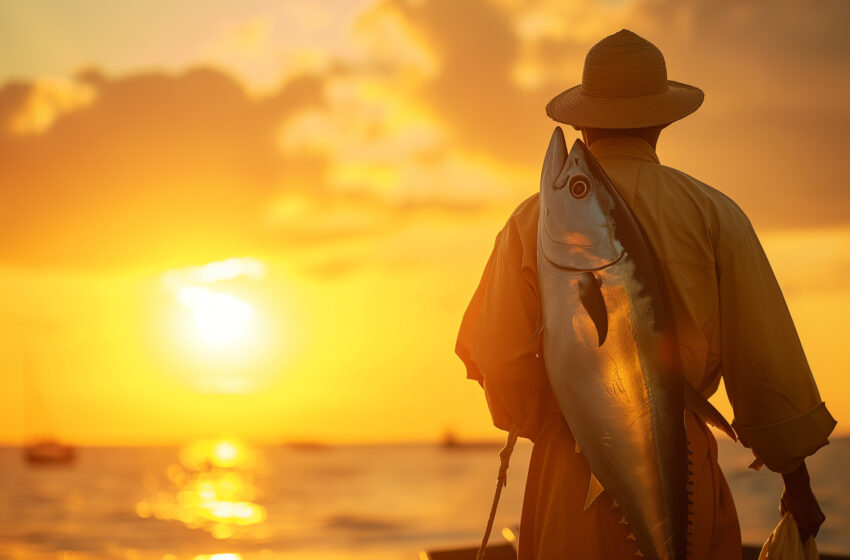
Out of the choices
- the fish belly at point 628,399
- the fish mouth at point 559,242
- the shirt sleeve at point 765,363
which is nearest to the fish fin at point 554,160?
the fish mouth at point 559,242

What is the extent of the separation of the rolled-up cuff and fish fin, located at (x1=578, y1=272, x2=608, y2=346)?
534 mm

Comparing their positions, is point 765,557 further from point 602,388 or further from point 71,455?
point 71,455

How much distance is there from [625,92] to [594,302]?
2.32 feet

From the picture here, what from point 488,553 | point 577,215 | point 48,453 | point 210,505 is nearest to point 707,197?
point 577,215

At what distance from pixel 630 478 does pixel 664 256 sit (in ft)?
1.90

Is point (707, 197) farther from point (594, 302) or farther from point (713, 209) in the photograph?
point (594, 302)

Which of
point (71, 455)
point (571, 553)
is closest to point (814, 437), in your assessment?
point (571, 553)

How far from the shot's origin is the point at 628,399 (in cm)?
232

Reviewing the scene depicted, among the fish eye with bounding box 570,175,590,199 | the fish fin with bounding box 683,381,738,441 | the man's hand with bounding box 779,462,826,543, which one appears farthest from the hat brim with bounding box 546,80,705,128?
the man's hand with bounding box 779,462,826,543

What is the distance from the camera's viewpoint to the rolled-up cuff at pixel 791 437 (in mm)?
2424

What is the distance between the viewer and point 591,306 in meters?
2.28

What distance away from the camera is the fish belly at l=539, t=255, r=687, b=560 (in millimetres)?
2303

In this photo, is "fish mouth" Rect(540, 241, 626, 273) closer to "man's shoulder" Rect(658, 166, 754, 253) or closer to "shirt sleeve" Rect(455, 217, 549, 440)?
"shirt sleeve" Rect(455, 217, 549, 440)

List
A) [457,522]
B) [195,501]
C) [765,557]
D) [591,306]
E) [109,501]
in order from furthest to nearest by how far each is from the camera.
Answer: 1. [195,501]
2. [109,501]
3. [457,522]
4. [765,557]
5. [591,306]
